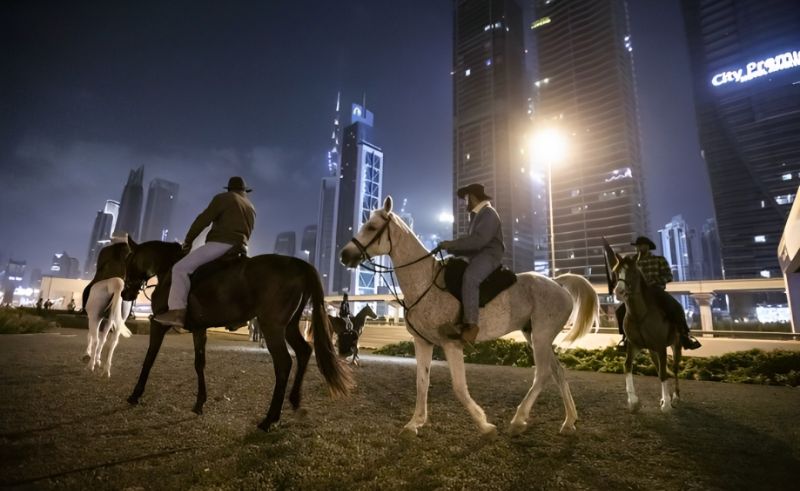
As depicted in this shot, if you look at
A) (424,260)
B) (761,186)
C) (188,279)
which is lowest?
(188,279)

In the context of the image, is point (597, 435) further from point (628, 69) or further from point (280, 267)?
point (628, 69)

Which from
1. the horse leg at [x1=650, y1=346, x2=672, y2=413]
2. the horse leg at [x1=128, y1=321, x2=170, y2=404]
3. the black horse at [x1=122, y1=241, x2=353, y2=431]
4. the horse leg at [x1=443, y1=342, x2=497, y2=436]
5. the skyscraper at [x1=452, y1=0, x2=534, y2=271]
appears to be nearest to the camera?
the horse leg at [x1=443, y1=342, x2=497, y2=436]

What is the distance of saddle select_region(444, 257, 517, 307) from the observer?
12.9ft

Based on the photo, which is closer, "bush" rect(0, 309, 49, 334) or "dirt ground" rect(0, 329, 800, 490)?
"dirt ground" rect(0, 329, 800, 490)

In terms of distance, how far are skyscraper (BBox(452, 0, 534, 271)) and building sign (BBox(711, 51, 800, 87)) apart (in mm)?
60571

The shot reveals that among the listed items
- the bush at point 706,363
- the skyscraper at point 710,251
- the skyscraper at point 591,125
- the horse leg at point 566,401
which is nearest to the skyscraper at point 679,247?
the skyscraper at point 710,251

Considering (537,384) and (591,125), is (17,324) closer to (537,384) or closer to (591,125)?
(537,384)

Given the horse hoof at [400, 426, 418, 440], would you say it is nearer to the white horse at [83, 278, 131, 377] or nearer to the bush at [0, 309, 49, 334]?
the white horse at [83, 278, 131, 377]

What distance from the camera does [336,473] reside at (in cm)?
259

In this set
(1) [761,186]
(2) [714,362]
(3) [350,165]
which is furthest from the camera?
(3) [350,165]

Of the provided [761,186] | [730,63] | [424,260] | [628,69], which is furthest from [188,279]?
[628,69]

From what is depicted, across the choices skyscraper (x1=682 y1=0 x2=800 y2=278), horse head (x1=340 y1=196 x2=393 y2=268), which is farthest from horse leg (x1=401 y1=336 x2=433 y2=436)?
skyscraper (x1=682 y1=0 x2=800 y2=278)

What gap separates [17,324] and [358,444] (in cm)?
2079

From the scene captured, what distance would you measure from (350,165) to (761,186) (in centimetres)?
14385
